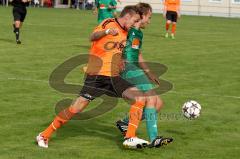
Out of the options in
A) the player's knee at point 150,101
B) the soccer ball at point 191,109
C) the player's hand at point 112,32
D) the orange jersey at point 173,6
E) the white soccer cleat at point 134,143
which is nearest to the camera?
the player's hand at point 112,32

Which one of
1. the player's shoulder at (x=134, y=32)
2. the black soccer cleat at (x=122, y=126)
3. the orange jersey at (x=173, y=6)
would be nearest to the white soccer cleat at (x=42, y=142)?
the black soccer cleat at (x=122, y=126)

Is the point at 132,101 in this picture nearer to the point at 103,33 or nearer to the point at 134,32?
the point at 134,32

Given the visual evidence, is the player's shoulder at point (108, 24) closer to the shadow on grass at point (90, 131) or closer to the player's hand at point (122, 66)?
the player's hand at point (122, 66)

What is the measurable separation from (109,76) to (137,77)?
50 cm

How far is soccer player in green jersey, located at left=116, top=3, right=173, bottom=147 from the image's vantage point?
8453 mm

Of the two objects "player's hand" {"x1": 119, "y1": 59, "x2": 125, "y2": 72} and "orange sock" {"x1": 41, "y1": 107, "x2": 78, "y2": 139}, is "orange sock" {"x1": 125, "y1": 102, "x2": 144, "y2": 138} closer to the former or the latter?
"player's hand" {"x1": 119, "y1": 59, "x2": 125, "y2": 72}

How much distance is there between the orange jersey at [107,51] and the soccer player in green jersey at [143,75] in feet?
0.90

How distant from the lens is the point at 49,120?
1034 centimetres

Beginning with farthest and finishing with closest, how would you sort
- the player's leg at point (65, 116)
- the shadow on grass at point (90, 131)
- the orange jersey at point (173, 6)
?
the orange jersey at point (173, 6), the shadow on grass at point (90, 131), the player's leg at point (65, 116)

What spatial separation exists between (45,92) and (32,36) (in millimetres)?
15028

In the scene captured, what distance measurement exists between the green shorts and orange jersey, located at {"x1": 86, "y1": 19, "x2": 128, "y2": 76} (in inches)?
13.0

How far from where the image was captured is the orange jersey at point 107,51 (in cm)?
845

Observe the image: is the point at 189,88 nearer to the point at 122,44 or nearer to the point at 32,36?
the point at 122,44

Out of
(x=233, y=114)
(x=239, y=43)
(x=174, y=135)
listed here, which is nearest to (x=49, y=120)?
(x=174, y=135)
